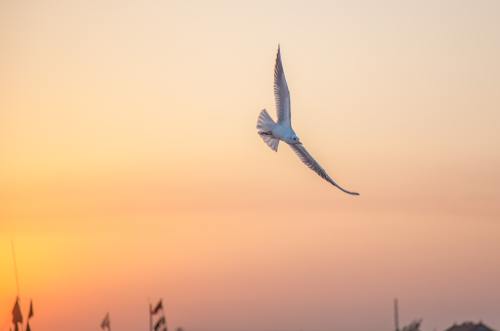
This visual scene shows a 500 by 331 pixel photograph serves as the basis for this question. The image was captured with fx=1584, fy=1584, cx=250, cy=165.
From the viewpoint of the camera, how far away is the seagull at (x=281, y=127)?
146ft

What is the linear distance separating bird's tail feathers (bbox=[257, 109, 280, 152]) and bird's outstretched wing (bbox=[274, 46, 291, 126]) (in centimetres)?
63

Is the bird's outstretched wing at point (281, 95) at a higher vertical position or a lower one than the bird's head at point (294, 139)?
higher

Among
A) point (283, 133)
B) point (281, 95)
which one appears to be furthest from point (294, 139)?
point (281, 95)

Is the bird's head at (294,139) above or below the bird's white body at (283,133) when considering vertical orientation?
below

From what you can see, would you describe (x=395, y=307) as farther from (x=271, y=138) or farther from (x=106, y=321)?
(x=271, y=138)

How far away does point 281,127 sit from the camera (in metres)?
44.8

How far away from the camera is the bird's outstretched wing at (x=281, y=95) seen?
45.4m

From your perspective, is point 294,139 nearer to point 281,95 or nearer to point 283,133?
point 283,133

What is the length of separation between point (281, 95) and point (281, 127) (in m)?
1.38

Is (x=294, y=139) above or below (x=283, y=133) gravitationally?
below

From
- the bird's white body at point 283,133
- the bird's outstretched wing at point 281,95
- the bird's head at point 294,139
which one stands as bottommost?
the bird's head at point 294,139

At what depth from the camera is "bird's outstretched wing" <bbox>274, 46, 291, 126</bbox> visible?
45.4 meters

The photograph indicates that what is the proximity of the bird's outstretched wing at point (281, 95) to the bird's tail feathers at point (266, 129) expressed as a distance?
63 cm

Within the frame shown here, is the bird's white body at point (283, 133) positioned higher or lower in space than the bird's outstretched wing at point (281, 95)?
lower
